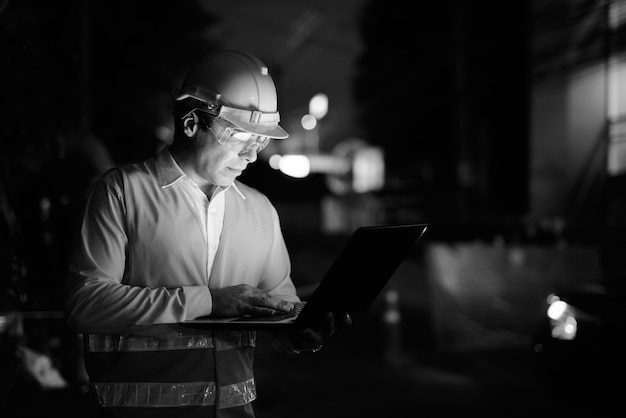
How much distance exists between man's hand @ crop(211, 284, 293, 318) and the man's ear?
0.62 m

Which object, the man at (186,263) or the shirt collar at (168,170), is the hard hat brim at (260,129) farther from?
the shirt collar at (168,170)

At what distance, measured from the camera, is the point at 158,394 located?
7.66ft

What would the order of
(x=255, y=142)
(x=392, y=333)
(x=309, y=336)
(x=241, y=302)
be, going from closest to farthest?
(x=241, y=302)
(x=309, y=336)
(x=255, y=142)
(x=392, y=333)

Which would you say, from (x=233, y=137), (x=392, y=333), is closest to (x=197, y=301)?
(x=233, y=137)

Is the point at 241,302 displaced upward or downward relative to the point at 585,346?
upward

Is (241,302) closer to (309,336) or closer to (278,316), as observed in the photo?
(278,316)

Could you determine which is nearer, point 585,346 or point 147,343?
point 147,343

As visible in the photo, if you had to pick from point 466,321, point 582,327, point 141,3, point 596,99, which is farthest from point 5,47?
point 141,3

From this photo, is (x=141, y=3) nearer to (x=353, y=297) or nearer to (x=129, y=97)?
(x=129, y=97)

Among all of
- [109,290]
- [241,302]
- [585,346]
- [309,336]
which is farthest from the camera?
[585,346]

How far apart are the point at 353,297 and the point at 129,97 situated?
59.8 ft

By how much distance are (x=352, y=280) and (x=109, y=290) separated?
0.81m

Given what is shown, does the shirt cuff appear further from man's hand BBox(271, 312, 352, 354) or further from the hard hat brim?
the hard hat brim

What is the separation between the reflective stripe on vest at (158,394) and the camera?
7.63 feet
